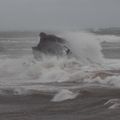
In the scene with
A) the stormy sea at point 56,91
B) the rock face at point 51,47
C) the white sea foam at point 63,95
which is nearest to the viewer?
the stormy sea at point 56,91

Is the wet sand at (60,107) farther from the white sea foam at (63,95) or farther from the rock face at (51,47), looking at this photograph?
the rock face at (51,47)

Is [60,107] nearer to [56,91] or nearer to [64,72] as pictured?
[56,91]

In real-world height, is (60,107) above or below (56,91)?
above

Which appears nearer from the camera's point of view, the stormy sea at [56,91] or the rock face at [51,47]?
the stormy sea at [56,91]

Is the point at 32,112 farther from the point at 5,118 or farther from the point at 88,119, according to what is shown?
the point at 88,119

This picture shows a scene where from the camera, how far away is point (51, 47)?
2730 centimetres

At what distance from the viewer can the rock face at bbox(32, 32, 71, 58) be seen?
2698 cm

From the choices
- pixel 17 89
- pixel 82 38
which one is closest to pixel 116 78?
pixel 17 89

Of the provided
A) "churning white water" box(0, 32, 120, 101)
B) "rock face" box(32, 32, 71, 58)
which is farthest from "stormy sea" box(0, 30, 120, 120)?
"rock face" box(32, 32, 71, 58)

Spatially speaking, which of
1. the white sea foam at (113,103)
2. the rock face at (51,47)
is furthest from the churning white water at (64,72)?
the white sea foam at (113,103)

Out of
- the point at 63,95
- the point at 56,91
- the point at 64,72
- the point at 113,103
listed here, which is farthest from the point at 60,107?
the point at 64,72

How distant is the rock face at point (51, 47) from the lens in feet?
88.5

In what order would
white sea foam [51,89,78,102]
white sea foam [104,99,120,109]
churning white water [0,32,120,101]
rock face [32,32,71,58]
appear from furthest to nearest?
rock face [32,32,71,58] → churning white water [0,32,120,101] → white sea foam [51,89,78,102] → white sea foam [104,99,120,109]

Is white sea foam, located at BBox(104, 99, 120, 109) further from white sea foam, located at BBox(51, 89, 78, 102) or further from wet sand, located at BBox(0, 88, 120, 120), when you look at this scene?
white sea foam, located at BBox(51, 89, 78, 102)
